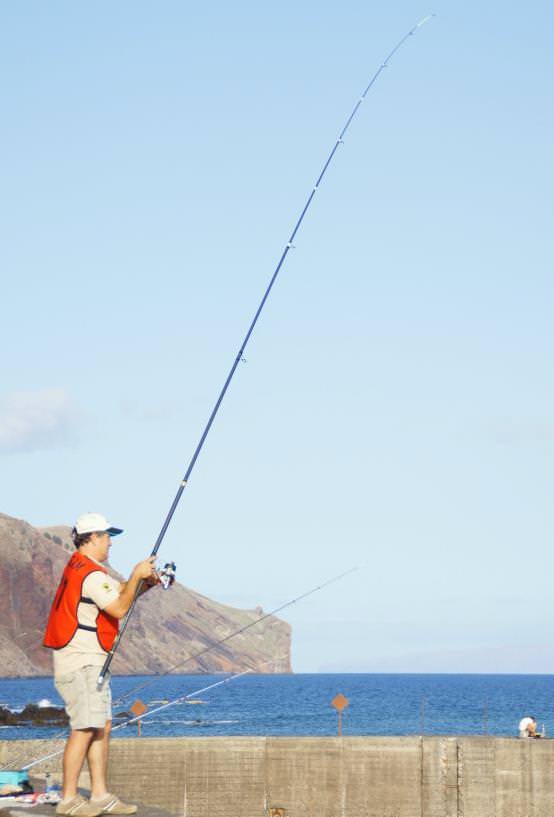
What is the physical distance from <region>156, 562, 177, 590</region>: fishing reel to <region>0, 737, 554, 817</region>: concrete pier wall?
398 inches

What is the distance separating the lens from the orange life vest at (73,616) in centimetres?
794

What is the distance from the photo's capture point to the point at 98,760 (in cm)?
803

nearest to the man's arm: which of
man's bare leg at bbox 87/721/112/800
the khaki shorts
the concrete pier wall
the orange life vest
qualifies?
the orange life vest

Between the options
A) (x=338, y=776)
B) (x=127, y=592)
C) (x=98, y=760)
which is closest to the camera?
(x=127, y=592)

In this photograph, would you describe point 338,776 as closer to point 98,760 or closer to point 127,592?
point 98,760

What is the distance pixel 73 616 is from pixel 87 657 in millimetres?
250

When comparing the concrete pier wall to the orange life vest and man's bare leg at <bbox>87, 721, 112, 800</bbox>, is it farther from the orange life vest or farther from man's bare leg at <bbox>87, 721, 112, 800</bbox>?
the orange life vest

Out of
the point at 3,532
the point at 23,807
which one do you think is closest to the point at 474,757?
the point at 23,807

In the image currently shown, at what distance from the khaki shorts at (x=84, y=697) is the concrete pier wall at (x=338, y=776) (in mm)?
10097

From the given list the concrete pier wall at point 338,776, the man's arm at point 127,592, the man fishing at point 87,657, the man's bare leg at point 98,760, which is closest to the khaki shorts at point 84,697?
the man fishing at point 87,657

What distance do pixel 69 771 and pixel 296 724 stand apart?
79738 mm

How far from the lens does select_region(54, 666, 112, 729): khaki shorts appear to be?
7.85m

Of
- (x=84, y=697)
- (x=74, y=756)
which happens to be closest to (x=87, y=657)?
(x=84, y=697)

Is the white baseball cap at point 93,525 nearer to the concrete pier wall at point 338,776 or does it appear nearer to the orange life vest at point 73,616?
the orange life vest at point 73,616
